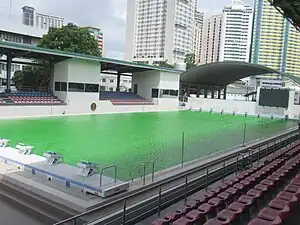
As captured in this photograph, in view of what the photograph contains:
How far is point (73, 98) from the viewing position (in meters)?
26.8

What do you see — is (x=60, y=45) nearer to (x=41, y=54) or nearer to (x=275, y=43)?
(x=41, y=54)

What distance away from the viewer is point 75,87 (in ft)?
88.5

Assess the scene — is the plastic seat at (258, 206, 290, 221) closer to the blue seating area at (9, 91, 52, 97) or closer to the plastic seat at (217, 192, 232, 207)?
the plastic seat at (217, 192, 232, 207)

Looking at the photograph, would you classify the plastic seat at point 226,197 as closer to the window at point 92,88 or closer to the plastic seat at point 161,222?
the plastic seat at point 161,222

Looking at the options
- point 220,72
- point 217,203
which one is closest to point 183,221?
point 217,203

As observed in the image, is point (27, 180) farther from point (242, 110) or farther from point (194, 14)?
point (194, 14)

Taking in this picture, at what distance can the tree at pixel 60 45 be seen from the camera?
34281 mm

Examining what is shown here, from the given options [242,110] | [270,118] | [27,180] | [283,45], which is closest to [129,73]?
[242,110]

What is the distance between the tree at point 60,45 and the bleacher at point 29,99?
7.86m

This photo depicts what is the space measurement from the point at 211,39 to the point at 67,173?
98.9 meters

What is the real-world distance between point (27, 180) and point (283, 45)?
7013cm

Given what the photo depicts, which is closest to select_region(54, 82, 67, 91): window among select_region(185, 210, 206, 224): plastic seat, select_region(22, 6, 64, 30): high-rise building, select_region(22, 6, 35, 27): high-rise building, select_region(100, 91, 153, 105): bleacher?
select_region(100, 91, 153, 105): bleacher

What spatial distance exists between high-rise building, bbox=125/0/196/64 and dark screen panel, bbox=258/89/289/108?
203 feet

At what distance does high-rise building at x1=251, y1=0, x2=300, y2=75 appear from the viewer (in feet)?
201
